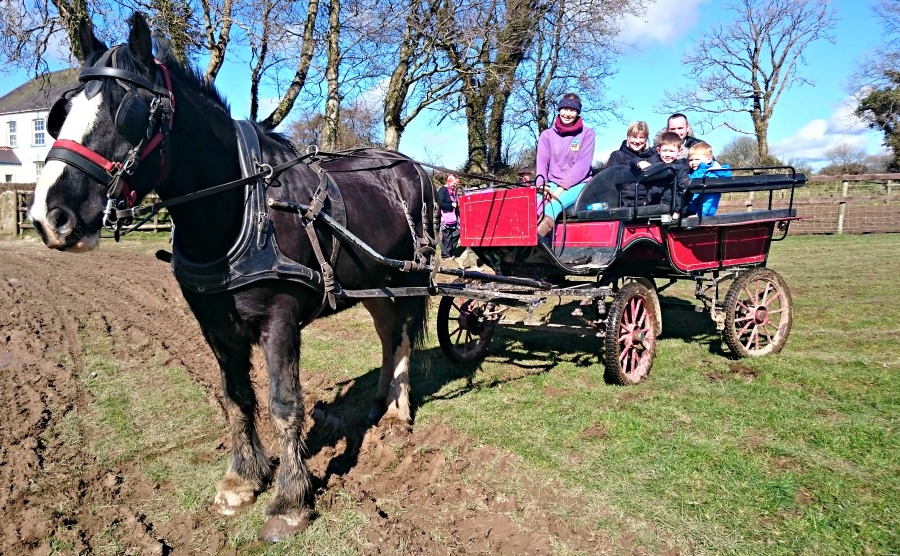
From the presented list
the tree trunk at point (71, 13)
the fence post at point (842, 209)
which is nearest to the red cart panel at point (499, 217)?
the tree trunk at point (71, 13)

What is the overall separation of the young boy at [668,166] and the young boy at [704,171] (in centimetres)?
21

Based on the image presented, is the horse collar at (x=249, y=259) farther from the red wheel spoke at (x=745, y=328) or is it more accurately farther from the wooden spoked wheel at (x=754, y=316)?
the red wheel spoke at (x=745, y=328)

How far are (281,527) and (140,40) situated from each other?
2.52 m

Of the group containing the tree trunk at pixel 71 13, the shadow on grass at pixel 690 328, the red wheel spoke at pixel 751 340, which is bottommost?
the shadow on grass at pixel 690 328

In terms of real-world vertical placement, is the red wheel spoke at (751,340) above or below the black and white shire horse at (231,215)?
below

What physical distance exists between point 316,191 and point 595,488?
2.40 metres

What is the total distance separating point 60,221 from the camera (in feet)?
7.98

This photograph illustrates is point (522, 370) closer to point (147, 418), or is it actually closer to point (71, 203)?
point (147, 418)

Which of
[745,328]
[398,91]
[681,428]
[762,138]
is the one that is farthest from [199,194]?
[762,138]

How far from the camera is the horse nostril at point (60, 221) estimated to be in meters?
2.39

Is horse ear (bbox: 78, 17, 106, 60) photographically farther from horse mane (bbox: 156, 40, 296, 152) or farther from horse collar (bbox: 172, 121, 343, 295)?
horse collar (bbox: 172, 121, 343, 295)

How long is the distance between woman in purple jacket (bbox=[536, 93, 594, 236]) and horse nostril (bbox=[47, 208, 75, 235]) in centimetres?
420

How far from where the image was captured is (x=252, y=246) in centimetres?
319

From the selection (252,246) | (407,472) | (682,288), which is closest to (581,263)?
(407,472)
